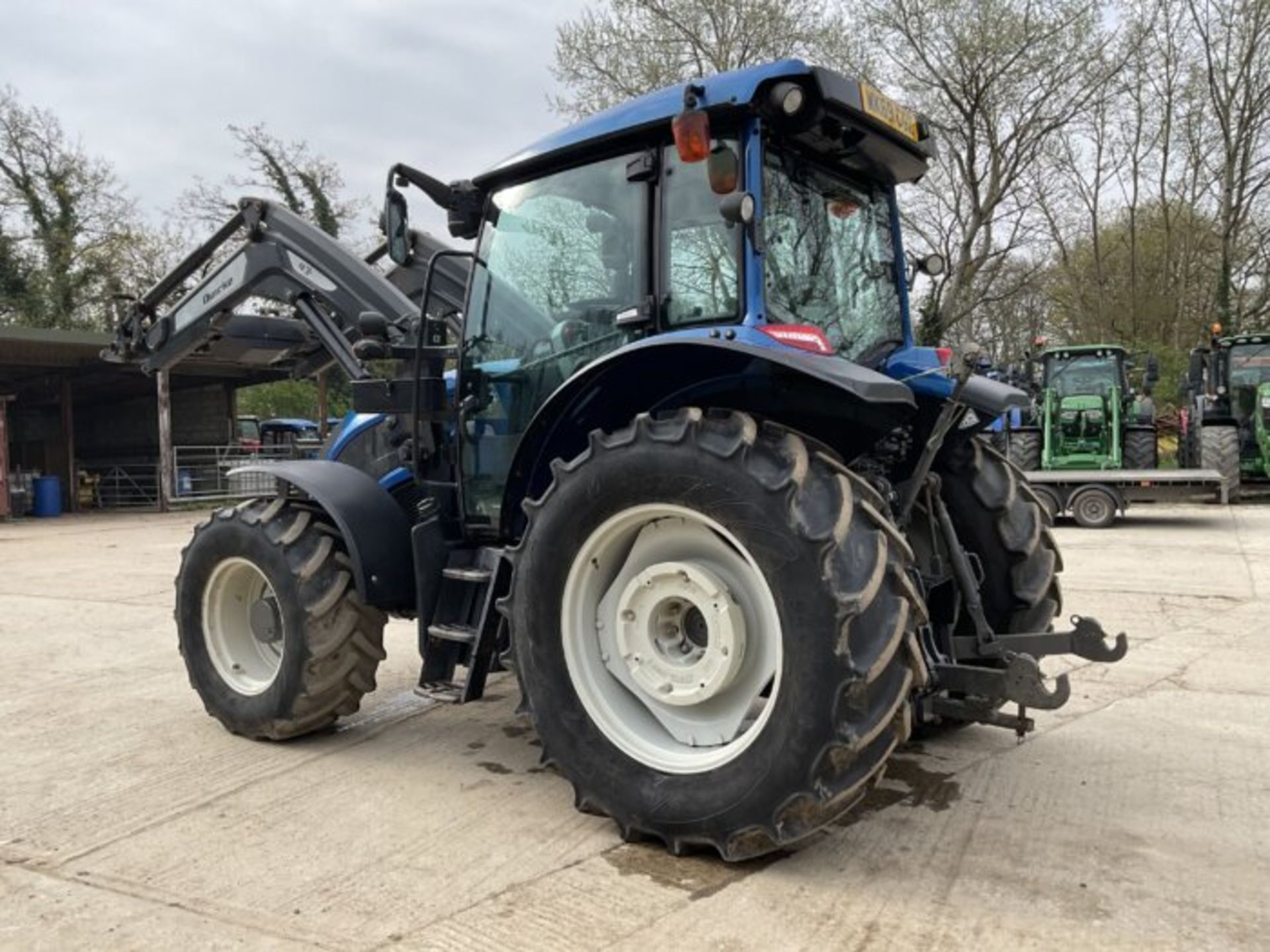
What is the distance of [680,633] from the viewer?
11.1 feet

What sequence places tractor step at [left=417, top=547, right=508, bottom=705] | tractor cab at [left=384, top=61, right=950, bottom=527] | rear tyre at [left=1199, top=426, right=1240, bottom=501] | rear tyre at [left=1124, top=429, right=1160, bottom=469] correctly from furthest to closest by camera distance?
rear tyre at [left=1124, top=429, right=1160, bottom=469]
rear tyre at [left=1199, top=426, right=1240, bottom=501]
tractor step at [left=417, top=547, right=508, bottom=705]
tractor cab at [left=384, top=61, right=950, bottom=527]

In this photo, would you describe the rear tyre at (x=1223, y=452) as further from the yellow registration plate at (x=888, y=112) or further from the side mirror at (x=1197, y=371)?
the yellow registration plate at (x=888, y=112)

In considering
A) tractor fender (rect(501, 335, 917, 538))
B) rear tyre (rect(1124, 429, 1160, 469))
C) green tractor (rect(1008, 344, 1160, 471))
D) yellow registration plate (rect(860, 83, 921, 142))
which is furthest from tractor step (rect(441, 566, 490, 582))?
rear tyre (rect(1124, 429, 1160, 469))

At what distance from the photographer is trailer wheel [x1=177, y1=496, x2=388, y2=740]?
4.26m

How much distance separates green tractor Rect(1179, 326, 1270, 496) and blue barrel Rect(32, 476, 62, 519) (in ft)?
76.2

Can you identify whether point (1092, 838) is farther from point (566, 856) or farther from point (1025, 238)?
point (1025, 238)

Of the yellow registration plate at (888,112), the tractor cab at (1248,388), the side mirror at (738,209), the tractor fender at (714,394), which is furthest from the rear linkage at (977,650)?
the tractor cab at (1248,388)

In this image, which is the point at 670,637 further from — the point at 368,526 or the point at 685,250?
the point at 368,526

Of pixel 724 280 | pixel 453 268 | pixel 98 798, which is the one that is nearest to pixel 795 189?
pixel 724 280

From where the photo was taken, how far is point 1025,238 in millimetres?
27000

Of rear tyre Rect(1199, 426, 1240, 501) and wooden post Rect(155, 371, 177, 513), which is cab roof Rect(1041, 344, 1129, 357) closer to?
rear tyre Rect(1199, 426, 1240, 501)

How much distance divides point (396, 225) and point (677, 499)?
6.42 feet

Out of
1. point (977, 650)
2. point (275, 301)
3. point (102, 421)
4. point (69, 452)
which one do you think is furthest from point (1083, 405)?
point (102, 421)

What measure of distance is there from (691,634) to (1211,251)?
31576mm
